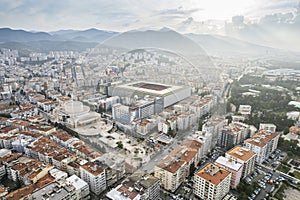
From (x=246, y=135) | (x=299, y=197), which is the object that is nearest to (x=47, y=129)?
(x=246, y=135)

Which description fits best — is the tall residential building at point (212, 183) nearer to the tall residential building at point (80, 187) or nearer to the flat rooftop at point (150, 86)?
the tall residential building at point (80, 187)

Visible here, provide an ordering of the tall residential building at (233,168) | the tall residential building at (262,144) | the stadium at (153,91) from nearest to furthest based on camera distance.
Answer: the tall residential building at (233,168) < the tall residential building at (262,144) < the stadium at (153,91)

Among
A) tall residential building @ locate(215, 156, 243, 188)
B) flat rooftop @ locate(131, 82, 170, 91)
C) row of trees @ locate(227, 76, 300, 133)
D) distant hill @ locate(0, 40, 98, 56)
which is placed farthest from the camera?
distant hill @ locate(0, 40, 98, 56)

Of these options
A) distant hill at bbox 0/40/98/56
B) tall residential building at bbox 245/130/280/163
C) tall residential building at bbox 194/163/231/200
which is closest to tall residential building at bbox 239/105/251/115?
tall residential building at bbox 245/130/280/163

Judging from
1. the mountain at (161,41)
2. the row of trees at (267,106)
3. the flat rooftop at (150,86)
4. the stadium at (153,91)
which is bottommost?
the row of trees at (267,106)

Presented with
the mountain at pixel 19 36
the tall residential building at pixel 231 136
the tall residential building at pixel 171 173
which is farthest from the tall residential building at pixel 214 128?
the mountain at pixel 19 36

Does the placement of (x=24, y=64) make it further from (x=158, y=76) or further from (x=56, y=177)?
(x=56, y=177)

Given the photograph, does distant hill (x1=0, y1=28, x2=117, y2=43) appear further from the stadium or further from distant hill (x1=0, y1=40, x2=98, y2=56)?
the stadium
